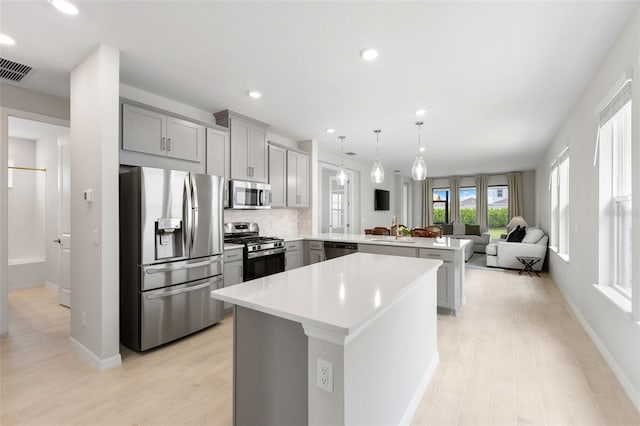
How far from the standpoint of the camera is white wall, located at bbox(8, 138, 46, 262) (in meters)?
4.99

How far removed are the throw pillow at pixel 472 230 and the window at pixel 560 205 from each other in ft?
11.4

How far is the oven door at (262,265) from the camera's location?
368 centimetres

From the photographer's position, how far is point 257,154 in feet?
14.2

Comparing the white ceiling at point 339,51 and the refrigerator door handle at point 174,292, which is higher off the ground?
the white ceiling at point 339,51

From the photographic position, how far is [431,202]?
36.2ft

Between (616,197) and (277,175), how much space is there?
3.92 metres

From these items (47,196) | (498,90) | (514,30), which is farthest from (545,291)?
(47,196)

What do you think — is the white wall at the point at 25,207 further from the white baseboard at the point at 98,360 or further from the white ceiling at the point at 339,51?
the white baseboard at the point at 98,360

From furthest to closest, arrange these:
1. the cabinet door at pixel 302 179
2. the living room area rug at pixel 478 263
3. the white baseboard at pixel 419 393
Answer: the living room area rug at pixel 478 263, the cabinet door at pixel 302 179, the white baseboard at pixel 419 393

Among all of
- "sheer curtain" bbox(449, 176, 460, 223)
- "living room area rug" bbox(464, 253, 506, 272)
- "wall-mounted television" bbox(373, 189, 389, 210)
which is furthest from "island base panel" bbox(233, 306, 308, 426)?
"sheer curtain" bbox(449, 176, 460, 223)

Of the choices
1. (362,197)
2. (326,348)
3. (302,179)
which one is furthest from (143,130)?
(362,197)

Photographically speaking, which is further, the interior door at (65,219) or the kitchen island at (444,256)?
the interior door at (65,219)

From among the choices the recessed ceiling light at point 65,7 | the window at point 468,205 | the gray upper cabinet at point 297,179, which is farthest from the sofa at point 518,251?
the recessed ceiling light at point 65,7

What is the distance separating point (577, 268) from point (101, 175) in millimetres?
5041
